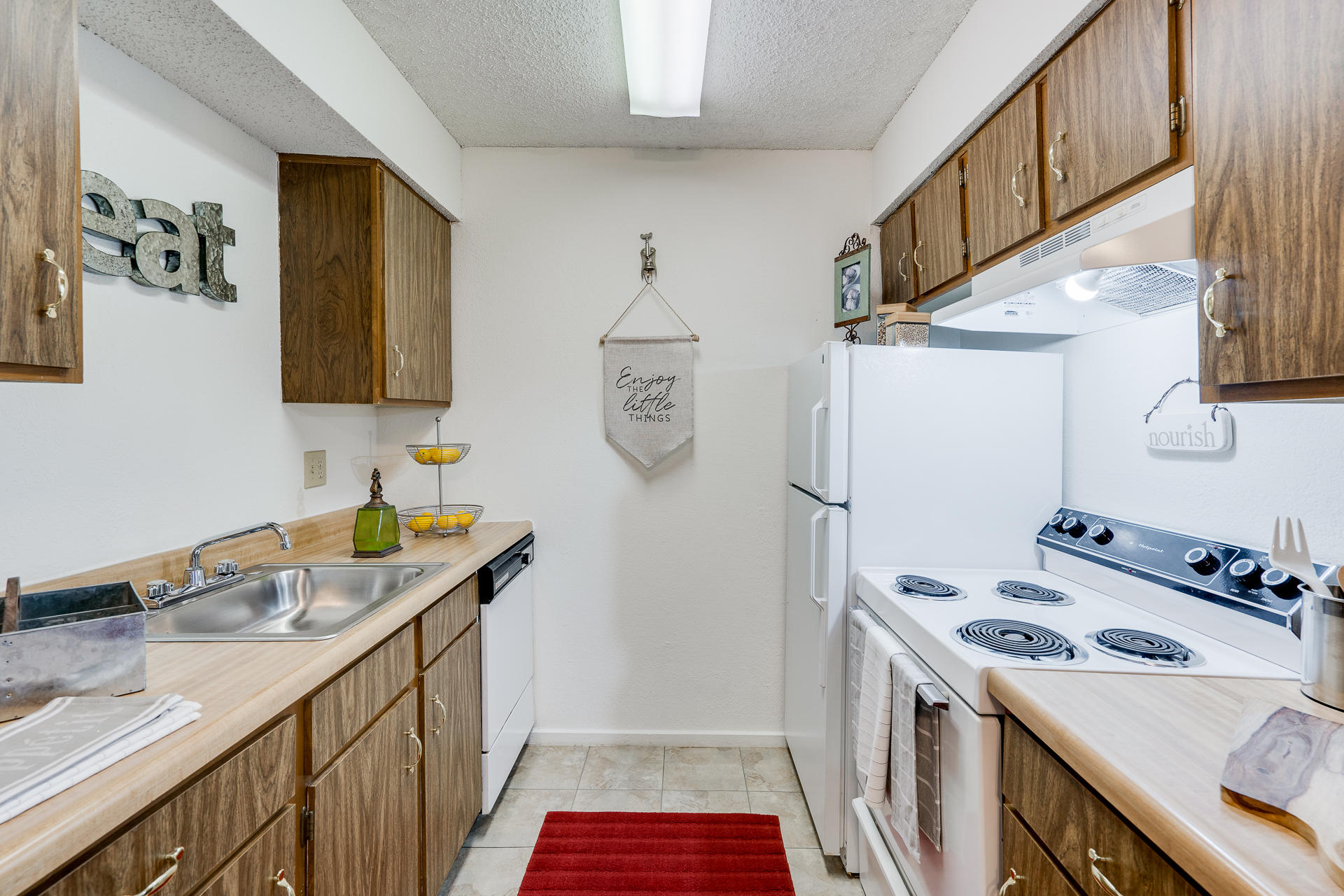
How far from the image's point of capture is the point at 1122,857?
78cm

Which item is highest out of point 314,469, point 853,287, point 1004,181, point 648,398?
point 1004,181

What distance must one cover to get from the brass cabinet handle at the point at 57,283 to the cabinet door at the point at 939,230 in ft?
6.79

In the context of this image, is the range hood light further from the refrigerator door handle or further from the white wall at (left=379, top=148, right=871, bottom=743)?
the white wall at (left=379, top=148, right=871, bottom=743)

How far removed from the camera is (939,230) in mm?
2025

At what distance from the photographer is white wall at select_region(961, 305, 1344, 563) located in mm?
1177

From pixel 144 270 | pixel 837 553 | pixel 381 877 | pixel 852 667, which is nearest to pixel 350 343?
pixel 144 270

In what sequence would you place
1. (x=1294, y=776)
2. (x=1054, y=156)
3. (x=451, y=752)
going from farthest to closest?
(x=451, y=752), (x=1054, y=156), (x=1294, y=776)

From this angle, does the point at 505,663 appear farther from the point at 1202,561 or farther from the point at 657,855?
the point at 1202,561

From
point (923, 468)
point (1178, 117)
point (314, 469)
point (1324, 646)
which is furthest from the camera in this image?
point (314, 469)

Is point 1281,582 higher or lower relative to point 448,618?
higher

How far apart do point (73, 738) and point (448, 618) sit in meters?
0.98

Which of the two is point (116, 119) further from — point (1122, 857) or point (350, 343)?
point (1122, 857)

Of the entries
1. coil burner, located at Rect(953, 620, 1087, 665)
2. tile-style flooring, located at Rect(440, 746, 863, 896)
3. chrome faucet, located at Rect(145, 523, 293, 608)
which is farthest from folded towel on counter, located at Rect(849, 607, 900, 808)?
chrome faucet, located at Rect(145, 523, 293, 608)

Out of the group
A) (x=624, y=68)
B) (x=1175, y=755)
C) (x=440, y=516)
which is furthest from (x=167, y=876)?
(x=624, y=68)
